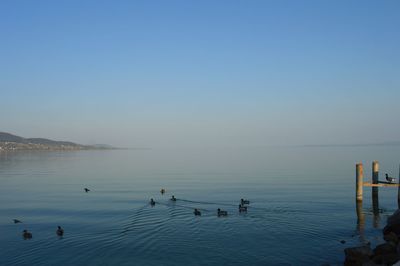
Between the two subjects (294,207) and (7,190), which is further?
(7,190)

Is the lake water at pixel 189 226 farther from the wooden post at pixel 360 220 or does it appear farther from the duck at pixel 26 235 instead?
the duck at pixel 26 235

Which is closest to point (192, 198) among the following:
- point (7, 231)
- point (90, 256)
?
point (7, 231)

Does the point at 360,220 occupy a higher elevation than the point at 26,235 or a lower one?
higher

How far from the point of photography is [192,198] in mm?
46969

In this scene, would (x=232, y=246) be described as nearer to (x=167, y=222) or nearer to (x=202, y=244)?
(x=202, y=244)

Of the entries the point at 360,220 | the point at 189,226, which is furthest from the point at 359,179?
the point at 189,226

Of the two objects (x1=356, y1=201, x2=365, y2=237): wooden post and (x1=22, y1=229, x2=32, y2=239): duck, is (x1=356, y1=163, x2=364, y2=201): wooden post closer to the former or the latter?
(x1=356, y1=201, x2=365, y2=237): wooden post

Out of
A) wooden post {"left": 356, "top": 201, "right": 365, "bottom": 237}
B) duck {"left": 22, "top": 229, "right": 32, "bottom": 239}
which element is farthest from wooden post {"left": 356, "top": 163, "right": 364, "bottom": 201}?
duck {"left": 22, "top": 229, "right": 32, "bottom": 239}

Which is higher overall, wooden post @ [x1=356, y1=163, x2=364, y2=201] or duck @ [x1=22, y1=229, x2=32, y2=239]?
wooden post @ [x1=356, y1=163, x2=364, y2=201]

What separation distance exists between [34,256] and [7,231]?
853cm

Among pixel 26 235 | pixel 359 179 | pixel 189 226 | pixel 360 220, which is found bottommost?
pixel 26 235

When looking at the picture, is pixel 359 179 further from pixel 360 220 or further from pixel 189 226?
pixel 189 226

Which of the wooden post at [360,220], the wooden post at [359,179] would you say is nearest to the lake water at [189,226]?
the wooden post at [360,220]

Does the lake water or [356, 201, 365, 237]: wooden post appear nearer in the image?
the lake water
